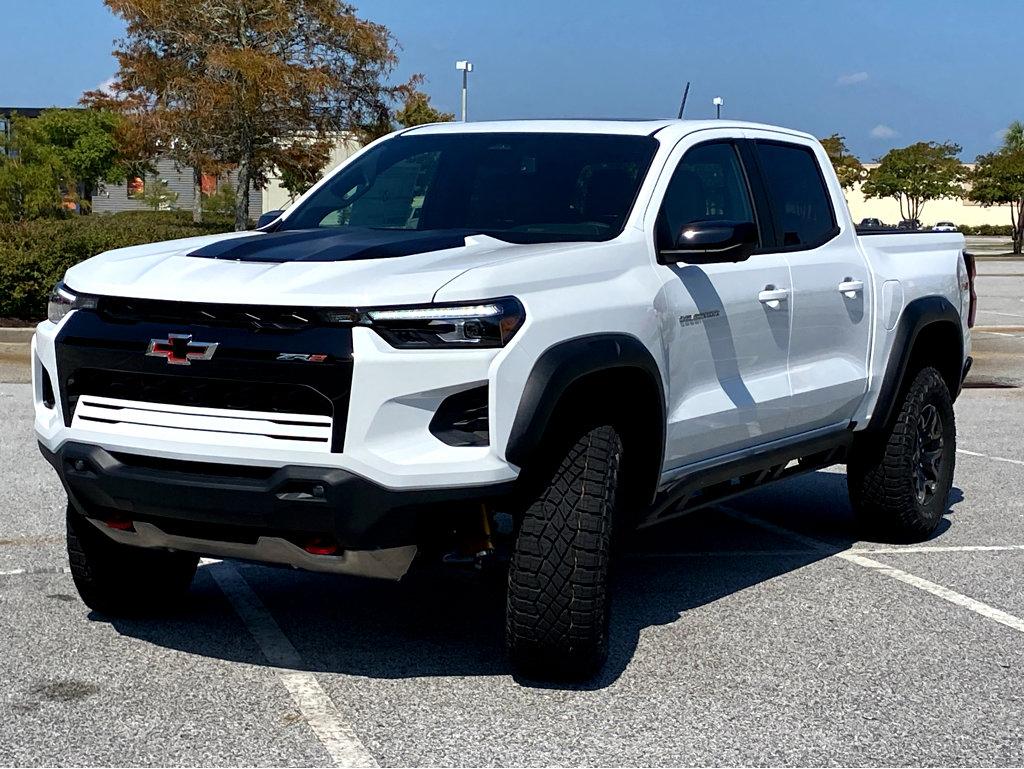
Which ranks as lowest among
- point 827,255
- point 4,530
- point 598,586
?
point 4,530

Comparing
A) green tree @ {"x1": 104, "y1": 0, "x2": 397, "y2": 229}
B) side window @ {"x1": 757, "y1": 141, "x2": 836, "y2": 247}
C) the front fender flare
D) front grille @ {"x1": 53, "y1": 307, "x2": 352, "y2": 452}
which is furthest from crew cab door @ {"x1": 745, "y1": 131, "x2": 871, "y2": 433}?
green tree @ {"x1": 104, "y1": 0, "x2": 397, "y2": 229}

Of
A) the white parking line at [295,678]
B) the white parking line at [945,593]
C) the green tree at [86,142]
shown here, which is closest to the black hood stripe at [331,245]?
the white parking line at [295,678]

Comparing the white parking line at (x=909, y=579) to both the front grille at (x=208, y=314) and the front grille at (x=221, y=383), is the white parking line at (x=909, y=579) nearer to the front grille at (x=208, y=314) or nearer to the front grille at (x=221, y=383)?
the front grille at (x=221, y=383)

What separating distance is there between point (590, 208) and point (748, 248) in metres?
0.64

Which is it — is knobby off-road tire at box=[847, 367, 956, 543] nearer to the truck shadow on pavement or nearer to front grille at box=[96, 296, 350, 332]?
the truck shadow on pavement

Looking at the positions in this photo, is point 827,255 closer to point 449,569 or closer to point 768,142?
point 768,142

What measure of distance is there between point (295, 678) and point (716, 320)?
2075 mm

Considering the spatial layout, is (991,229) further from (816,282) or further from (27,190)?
(816,282)

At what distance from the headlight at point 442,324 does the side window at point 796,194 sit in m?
2.33

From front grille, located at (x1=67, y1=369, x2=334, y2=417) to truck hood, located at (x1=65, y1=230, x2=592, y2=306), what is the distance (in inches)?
10.0

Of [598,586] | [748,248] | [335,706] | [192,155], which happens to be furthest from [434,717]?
[192,155]

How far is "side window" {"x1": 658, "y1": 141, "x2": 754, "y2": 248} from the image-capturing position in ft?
19.0

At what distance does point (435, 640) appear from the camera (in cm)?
554

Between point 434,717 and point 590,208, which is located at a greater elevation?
point 590,208
